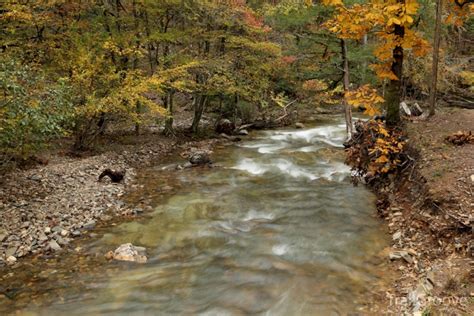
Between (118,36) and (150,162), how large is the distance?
4697 mm

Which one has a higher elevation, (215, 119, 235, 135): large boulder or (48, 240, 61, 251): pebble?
(48, 240, 61, 251): pebble

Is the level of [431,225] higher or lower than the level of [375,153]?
lower

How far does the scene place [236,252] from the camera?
7.18 metres

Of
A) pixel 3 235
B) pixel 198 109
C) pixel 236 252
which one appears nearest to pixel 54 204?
pixel 3 235

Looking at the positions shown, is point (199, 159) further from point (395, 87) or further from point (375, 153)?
point (395, 87)

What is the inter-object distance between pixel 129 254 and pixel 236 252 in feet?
6.46

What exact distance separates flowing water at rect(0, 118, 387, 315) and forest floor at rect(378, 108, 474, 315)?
44 centimetres

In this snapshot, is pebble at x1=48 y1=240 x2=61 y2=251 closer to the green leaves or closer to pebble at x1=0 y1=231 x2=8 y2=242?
pebble at x1=0 y1=231 x2=8 y2=242

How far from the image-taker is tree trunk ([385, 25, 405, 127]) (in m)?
8.51

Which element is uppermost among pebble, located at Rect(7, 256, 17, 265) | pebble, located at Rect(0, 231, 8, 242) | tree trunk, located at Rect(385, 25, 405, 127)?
tree trunk, located at Rect(385, 25, 405, 127)

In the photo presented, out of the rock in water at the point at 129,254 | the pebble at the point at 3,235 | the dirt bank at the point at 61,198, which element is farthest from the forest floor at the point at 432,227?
the pebble at the point at 3,235

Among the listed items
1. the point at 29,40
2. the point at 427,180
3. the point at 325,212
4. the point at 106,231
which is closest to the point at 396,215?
the point at 427,180

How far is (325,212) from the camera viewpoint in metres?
8.98

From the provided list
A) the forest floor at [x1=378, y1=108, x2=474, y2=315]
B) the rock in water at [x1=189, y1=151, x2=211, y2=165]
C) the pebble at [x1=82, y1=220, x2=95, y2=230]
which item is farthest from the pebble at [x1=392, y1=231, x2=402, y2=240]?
the rock in water at [x1=189, y1=151, x2=211, y2=165]
